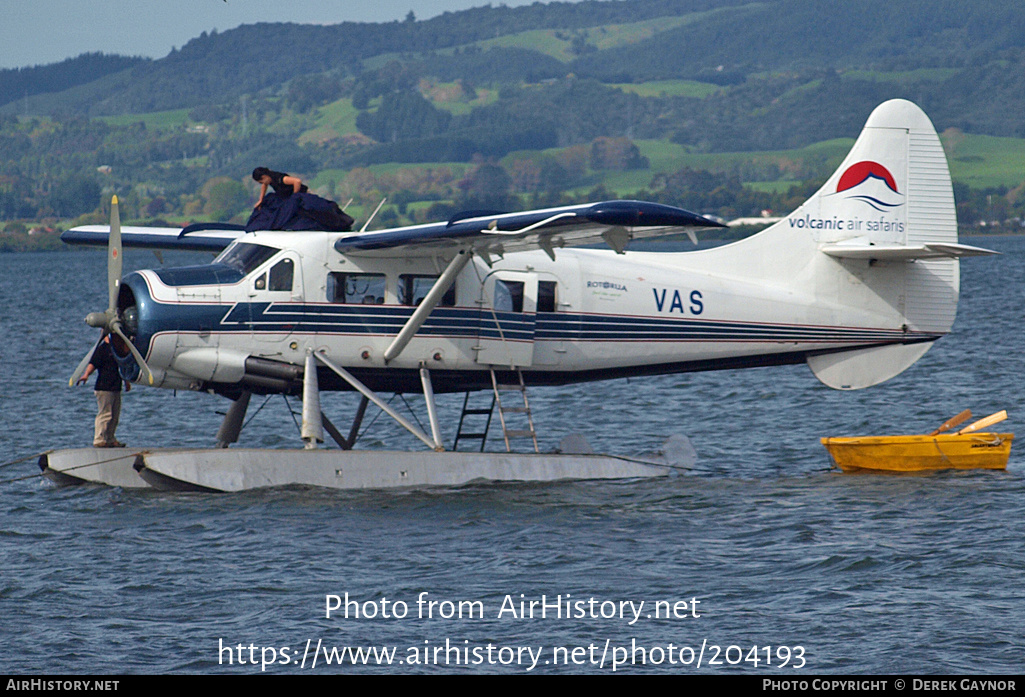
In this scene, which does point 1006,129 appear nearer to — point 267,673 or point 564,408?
point 564,408

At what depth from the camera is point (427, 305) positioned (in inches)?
619

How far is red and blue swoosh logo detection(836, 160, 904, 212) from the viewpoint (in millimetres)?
17641

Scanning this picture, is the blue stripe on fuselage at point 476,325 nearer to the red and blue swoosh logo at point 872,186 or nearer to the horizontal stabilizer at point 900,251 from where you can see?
the horizontal stabilizer at point 900,251

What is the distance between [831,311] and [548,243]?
4835 mm

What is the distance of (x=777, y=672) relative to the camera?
10031mm

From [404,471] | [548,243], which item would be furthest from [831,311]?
[404,471]

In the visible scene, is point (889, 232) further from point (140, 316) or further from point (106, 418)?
point (106, 418)

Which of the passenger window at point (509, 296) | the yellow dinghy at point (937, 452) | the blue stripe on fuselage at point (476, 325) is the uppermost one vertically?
the passenger window at point (509, 296)

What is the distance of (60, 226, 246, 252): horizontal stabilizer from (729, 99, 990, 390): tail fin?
7477 millimetres

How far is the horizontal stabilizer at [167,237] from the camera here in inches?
728

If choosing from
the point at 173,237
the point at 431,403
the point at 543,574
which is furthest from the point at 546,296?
the point at 173,237

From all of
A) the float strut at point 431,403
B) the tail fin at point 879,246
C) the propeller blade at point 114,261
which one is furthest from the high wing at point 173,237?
the tail fin at point 879,246

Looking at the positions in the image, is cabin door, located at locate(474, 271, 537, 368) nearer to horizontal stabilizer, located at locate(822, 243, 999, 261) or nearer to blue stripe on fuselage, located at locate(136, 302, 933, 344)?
blue stripe on fuselage, located at locate(136, 302, 933, 344)

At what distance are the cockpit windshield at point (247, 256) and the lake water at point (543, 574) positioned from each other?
275 cm
